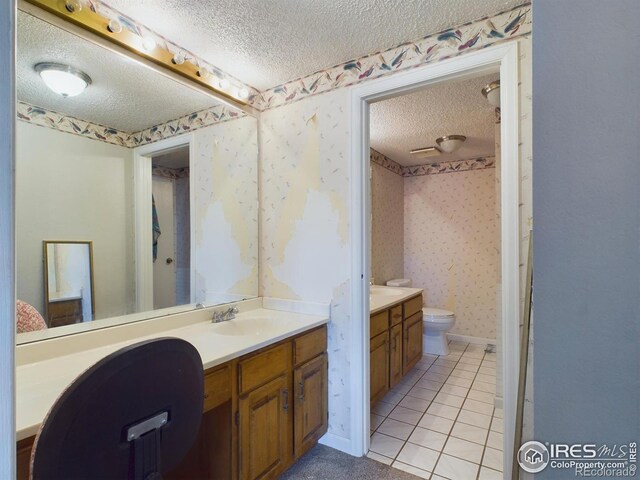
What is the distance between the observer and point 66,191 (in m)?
1.32

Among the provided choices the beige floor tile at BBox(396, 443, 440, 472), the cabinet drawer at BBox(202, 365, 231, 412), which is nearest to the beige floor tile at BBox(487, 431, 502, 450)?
the beige floor tile at BBox(396, 443, 440, 472)

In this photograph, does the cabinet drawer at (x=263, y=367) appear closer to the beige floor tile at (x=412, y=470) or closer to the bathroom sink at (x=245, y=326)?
the bathroom sink at (x=245, y=326)

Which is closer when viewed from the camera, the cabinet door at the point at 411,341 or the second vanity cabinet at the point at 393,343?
the second vanity cabinet at the point at 393,343

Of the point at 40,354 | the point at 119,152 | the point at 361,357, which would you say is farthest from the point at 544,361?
the point at 119,152

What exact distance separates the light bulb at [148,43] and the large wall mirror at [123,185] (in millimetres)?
89

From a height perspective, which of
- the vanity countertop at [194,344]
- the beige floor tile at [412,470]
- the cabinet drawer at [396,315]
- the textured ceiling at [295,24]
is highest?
the textured ceiling at [295,24]

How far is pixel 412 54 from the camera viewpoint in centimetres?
169

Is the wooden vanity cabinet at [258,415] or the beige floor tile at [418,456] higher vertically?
the wooden vanity cabinet at [258,415]

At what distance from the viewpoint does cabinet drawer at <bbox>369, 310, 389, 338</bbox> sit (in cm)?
221

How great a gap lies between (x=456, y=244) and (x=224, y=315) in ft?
10.6

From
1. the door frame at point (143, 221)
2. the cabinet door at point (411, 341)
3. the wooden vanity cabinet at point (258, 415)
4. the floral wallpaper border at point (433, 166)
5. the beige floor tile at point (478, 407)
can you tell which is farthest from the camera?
the floral wallpaper border at point (433, 166)

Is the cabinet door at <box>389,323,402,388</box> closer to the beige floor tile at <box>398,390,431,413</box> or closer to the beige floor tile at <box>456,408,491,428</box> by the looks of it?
the beige floor tile at <box>398,390,431,413</box>

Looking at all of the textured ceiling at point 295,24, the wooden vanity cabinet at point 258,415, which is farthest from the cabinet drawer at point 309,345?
the textured ceiling at point 295,24

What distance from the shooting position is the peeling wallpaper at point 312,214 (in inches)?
74.7
